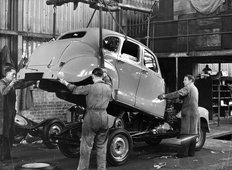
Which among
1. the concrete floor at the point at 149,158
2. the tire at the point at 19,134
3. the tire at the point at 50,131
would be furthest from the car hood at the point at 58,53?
the tire at the point at 19,134

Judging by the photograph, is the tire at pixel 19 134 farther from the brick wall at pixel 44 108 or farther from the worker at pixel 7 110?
the brick wall at pixel 44 108

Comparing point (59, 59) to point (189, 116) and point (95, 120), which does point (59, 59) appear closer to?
point (95, 120)

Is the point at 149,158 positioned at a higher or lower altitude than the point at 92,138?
lower

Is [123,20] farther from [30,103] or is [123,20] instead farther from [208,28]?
[30,103]

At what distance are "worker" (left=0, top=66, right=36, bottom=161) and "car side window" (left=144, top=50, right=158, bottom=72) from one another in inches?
117

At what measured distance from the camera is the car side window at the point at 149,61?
31.0 ft

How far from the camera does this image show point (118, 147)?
323 inches

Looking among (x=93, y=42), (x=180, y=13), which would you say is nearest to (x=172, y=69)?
(x=180, y=13)

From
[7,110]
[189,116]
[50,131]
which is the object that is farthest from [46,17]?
[189,116]

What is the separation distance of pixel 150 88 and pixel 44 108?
5671 millimetres

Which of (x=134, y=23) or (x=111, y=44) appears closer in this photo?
(x=111, y=44)

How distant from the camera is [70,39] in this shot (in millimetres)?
8328

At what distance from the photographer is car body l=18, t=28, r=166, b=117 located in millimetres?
7562

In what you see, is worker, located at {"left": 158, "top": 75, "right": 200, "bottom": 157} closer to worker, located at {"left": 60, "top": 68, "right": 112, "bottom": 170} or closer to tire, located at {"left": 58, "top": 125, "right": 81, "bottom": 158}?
tire, located at {"left": 58, "top": 125, "right": 81, "bottom": 158}
